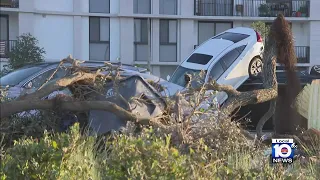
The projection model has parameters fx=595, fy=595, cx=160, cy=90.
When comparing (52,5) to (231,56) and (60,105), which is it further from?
(60,105)

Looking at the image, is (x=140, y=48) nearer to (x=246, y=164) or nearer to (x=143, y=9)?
(x=143, y=9)

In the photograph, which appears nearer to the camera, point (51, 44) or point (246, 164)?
point (246, 164)

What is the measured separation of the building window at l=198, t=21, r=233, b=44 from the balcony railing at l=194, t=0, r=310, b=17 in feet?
1.79

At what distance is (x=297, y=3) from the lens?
118 ft

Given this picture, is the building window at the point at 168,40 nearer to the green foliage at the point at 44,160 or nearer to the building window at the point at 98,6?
the building window at the point at 98,6

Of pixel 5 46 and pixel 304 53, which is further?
pixel 304 53

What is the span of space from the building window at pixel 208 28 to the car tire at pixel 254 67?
61.6 ft

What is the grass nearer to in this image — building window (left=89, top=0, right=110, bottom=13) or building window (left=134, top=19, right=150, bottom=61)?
building window (left=134, top=19, right=150, bottom=61)

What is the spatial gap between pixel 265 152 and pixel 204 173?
1.65 metres

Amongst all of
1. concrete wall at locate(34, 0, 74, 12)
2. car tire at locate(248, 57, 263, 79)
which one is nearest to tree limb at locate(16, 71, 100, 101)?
car tire at locate(248, 57, 263, 79)

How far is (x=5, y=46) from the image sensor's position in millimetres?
32438

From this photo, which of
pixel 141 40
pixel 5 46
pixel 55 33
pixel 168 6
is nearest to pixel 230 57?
pixel 141 40

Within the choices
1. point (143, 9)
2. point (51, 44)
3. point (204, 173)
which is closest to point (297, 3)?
point (143, 9)

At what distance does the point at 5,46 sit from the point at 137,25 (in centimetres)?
739
